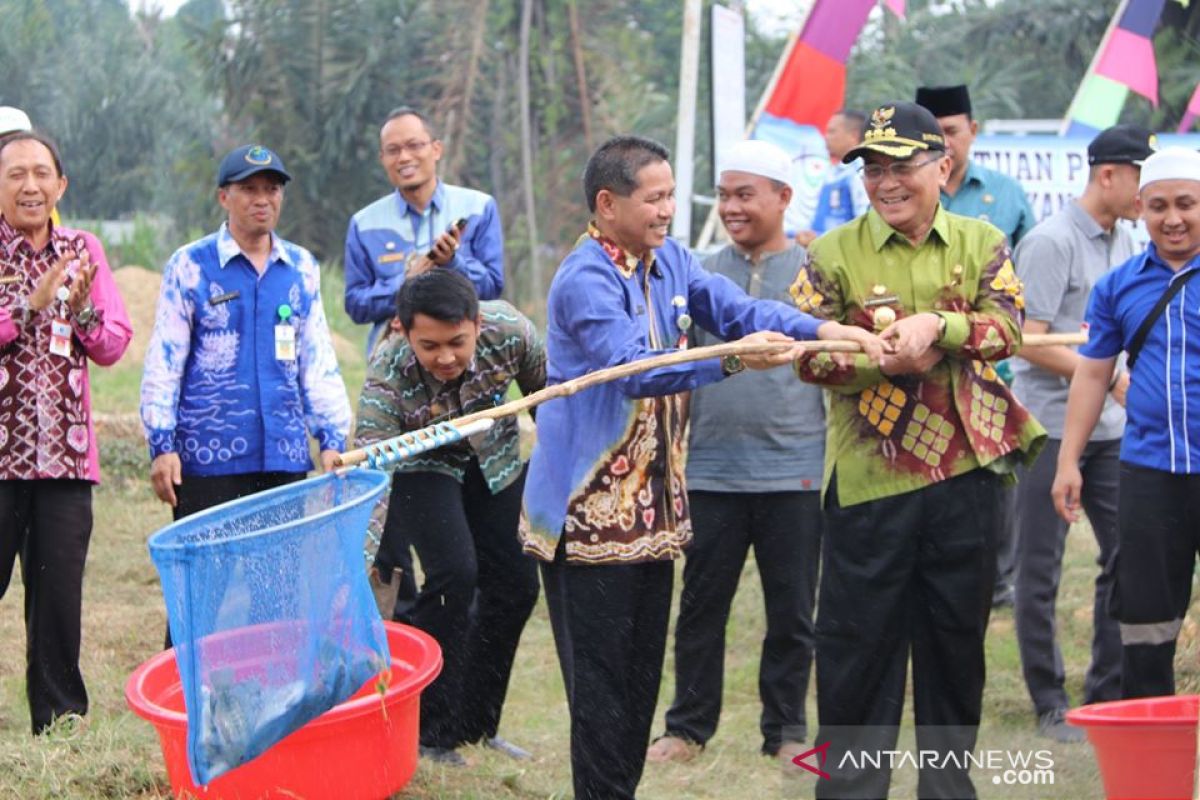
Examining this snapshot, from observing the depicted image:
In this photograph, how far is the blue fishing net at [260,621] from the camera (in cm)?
365

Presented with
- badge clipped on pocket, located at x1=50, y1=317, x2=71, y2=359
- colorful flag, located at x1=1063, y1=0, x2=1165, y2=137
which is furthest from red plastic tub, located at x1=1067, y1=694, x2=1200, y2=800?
colorful flag, located at x1=1063, y1=0, x2=1165, y2=137

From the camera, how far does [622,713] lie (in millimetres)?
4352

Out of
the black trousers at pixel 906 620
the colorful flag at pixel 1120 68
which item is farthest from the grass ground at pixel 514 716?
the colorful flag at pixel 1120 68

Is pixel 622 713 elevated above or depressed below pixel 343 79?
below

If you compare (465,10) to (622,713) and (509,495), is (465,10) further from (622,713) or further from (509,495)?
(622,713)

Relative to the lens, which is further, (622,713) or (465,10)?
(465,10)

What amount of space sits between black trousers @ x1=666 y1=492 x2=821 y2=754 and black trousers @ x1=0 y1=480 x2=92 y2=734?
84.0 inches

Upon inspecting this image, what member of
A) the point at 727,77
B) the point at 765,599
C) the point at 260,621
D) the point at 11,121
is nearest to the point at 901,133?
the point at 765,599

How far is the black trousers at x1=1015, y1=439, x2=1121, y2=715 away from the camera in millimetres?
5996

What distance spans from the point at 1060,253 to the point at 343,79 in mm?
10922

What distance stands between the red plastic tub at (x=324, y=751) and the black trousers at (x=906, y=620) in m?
1.18

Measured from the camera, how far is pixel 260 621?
3785 mm

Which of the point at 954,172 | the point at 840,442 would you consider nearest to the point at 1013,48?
the point at 954,172

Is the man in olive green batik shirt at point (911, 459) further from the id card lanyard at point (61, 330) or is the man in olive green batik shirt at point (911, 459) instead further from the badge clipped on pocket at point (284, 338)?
the id card lanyard at point (61, 330)
